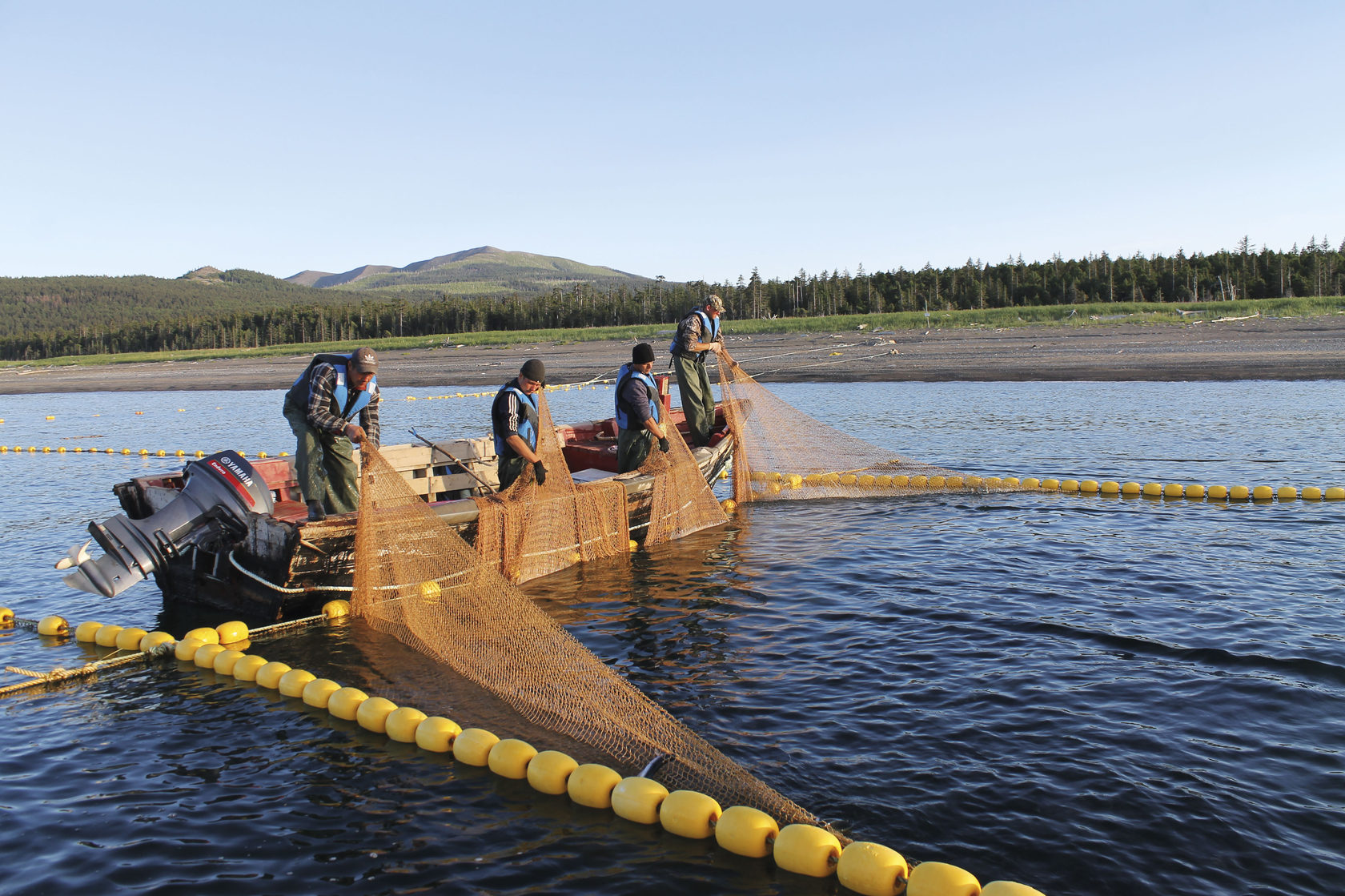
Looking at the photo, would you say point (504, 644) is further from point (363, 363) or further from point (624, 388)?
point (624, 388)

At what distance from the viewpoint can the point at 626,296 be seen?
3450 inches

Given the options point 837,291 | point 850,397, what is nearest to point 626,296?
point 837,291

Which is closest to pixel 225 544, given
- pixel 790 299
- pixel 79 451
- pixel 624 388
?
pixel 624 388

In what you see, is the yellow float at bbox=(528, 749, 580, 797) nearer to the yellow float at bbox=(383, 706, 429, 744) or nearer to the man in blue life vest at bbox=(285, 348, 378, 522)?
the yellow float at bbox=(383, 706, 429, 744)

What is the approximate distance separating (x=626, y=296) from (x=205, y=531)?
8082 cm

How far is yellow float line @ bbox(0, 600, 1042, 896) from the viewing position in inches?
170

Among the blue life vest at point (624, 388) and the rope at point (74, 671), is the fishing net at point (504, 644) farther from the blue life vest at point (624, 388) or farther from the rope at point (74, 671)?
the blue life vest at point (624, 388)

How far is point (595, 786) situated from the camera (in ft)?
17.2

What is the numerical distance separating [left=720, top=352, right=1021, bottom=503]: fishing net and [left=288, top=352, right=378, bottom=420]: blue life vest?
568cm

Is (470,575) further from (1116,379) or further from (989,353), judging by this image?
(989,353)

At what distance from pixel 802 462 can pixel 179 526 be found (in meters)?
9.24

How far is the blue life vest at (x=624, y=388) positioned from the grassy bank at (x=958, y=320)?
37.5 m

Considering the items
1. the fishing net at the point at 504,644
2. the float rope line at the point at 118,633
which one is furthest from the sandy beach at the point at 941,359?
the fishing net at the point at 504,644

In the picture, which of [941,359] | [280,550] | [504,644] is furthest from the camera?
[941,359]
